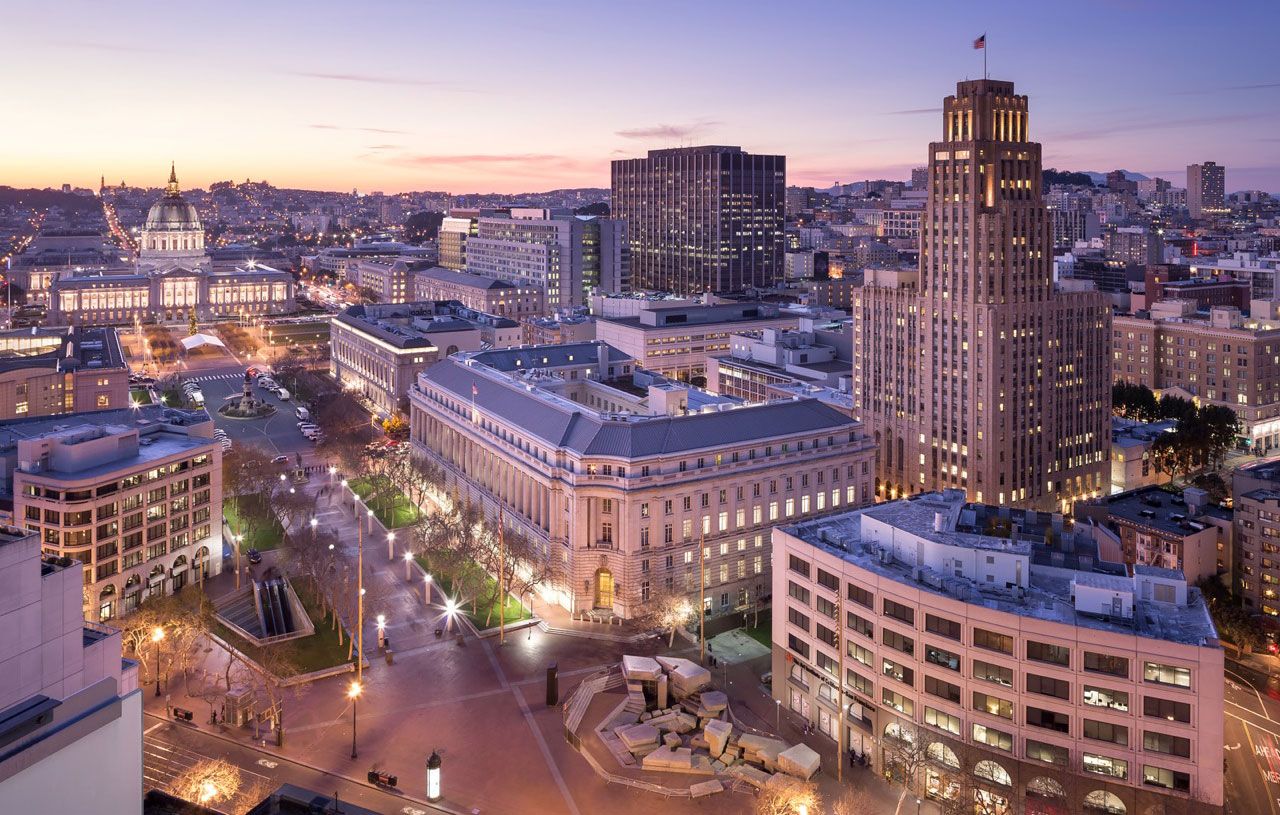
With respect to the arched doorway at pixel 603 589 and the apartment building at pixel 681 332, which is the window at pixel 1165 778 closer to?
the arched doorway at pixel 603 589

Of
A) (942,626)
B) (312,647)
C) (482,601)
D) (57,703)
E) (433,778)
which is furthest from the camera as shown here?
(482,601)

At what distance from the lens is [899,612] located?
60.9 metres

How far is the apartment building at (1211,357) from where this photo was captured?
6009 inches

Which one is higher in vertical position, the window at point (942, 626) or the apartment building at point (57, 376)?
the apartment building at point (57, 376)

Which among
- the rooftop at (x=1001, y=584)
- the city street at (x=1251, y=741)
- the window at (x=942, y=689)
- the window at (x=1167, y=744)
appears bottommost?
the city street at (x=1251, y=741)

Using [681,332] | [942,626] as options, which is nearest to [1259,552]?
[942,626]

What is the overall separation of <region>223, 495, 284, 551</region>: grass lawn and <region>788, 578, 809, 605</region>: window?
2231 inches

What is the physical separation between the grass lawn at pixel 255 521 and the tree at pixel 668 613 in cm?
4308

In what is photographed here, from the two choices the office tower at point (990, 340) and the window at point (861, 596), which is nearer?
the window at point (861, 596)

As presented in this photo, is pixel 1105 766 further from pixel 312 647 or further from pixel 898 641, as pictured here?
pixel 312 647

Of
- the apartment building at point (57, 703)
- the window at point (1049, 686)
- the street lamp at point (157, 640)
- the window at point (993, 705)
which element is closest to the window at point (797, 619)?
the window at point (993, 705)

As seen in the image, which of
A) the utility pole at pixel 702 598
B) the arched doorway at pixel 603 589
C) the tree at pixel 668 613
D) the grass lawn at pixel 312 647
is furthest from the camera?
the arched doorway at pixel 603 589

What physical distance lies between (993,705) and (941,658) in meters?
3.68

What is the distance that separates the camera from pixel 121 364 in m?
151
